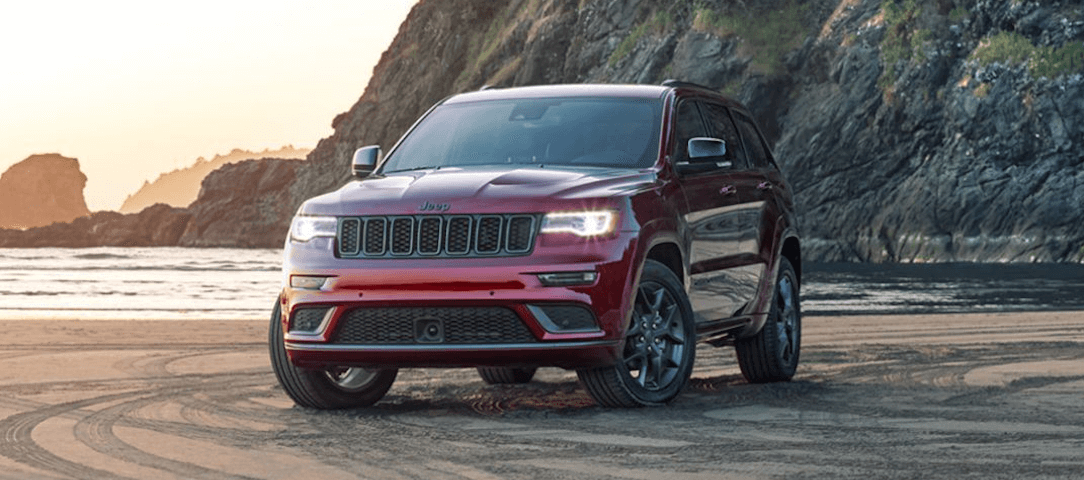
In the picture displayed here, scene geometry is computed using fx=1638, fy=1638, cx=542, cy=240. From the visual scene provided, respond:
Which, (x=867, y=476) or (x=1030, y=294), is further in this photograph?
(x=1030, y=294)

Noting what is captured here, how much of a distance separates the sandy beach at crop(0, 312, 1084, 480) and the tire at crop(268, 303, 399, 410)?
15 centimetres

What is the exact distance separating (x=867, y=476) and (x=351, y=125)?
142363 millimetres

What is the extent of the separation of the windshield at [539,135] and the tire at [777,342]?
1.78 m

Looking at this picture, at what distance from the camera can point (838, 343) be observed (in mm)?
14641

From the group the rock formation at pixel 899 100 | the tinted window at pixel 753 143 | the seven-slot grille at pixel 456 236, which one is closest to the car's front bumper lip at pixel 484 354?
the seven-slot grille at pixel 456 236

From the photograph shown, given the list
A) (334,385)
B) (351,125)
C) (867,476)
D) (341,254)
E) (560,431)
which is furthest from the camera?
(351,125)

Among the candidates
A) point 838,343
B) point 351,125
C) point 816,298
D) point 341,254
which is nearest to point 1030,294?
point 816,298

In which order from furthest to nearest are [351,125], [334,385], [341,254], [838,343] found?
[351,125] < [838,343] < [334,385] < [341,254]

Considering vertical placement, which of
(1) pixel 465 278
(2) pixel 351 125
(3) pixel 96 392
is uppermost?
(1) pixel 465 278

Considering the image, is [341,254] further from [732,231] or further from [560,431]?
[732,231]

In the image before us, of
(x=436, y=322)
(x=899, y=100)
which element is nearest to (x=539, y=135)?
(x=436, y=322)

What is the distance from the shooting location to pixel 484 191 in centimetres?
831

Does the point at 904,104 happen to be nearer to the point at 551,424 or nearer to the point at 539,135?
the point at 539,135

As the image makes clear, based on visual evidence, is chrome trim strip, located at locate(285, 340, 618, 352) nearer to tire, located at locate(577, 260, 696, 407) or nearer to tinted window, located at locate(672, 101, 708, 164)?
tire, located at locate(577, 260, 696, 407)
